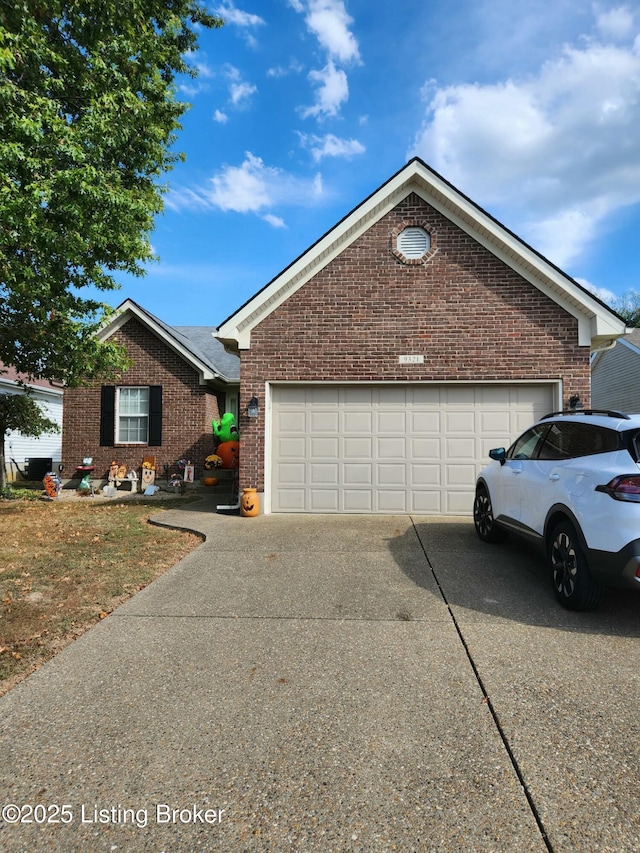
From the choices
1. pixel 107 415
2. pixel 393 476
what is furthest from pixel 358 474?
pixel 107 415

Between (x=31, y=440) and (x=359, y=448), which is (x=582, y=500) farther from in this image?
(x=31, y=440)

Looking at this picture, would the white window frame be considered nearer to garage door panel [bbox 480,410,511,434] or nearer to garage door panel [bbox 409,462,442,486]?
garage door panel [bbox 409,462,442,486]

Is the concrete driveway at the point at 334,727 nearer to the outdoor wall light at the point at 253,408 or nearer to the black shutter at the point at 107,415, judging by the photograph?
the outdoor wall light at the point at 253,408

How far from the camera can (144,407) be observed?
14.1m

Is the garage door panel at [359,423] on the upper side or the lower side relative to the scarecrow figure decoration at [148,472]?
upper

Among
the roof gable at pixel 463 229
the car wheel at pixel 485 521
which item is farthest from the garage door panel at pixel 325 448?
the car wheel at pixel 485 521

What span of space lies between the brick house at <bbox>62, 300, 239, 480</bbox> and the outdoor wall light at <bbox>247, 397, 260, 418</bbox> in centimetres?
495

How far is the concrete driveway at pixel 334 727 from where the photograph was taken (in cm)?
198

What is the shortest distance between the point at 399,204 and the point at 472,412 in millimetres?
4190

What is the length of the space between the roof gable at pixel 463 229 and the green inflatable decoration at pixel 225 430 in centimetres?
514

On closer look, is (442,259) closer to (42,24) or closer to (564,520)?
(564,520)

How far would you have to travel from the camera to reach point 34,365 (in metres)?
10.2

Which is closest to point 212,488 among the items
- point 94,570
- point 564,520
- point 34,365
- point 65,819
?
point 34,365

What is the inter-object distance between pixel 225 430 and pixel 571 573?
1126cm
